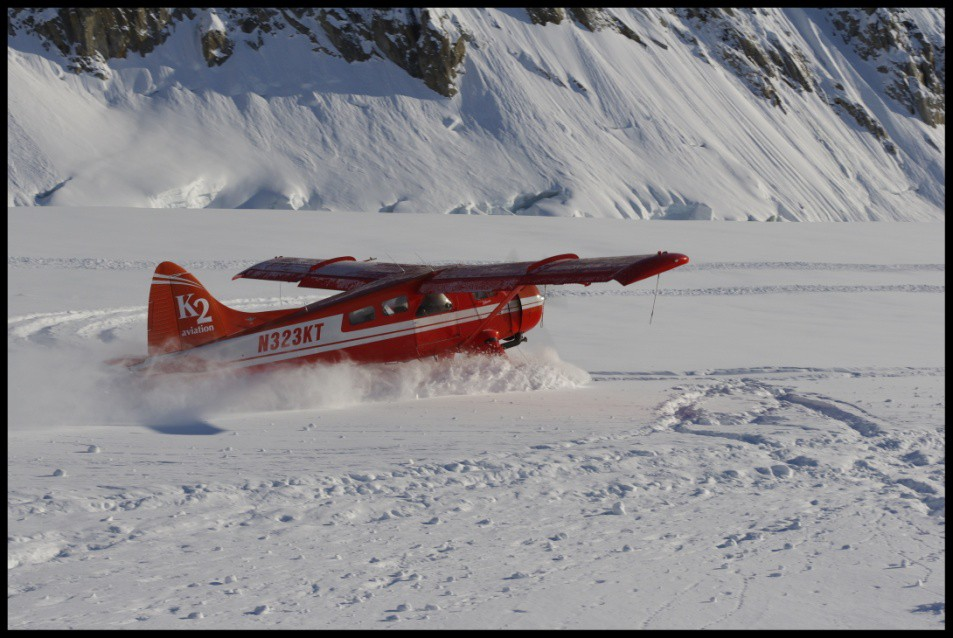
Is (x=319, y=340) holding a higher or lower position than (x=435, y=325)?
higher

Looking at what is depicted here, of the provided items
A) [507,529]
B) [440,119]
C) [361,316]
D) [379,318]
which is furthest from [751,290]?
[440,119]

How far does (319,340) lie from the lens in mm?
12125

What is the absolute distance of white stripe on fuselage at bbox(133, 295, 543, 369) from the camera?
11.6 metres

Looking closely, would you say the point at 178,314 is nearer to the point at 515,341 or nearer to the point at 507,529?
the point at 515,341

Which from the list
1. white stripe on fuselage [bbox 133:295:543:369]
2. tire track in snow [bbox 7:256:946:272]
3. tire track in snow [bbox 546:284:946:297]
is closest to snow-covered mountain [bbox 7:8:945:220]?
tire track in snow [bbox 7:256:946:272]

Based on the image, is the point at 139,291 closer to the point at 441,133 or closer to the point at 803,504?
the point at 803,504

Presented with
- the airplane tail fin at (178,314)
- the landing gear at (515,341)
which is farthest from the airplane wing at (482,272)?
the airplane tail fin at (178,314)

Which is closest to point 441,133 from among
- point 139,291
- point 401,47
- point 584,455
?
point 401,47

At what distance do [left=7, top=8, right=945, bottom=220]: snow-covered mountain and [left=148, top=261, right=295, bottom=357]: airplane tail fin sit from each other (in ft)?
139

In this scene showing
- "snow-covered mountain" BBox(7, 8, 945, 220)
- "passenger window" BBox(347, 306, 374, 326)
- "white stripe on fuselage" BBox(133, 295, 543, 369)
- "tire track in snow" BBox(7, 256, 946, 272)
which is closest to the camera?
"white stripe on fuselage" BBox(133, 295, 543, 369)

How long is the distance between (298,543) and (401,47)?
66.9 meters

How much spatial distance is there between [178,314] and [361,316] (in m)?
2.32

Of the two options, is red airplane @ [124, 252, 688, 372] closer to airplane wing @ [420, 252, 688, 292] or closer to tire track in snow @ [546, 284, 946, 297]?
airplane wing @ [420, 252, 688, 292]

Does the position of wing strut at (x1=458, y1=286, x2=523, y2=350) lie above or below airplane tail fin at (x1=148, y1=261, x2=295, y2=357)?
below
